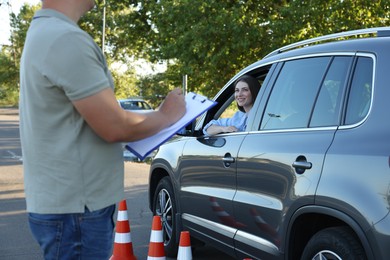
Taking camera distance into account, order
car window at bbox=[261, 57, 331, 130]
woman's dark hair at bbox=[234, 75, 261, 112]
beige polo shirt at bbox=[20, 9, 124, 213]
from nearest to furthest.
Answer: beige polo shirt at bbox=[20, 9, 124, 213] → car window at bbox=[261, 57, 331, 130] → woman's dark hair at bbox=[234, 75, 261, 112]

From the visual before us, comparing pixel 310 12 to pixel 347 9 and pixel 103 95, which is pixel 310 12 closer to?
pixel 347 9

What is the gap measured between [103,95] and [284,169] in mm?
2091

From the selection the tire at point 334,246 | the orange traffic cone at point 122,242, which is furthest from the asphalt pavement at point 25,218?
the tire at point 334,246

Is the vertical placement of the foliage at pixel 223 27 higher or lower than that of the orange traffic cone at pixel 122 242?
higher

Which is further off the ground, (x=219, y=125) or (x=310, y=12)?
(x=310, y=12)

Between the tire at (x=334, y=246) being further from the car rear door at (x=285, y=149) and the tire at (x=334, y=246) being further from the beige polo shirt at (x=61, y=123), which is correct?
the beige polo shirt at (x=61, y=123)

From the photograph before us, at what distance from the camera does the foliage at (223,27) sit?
17.5 metres

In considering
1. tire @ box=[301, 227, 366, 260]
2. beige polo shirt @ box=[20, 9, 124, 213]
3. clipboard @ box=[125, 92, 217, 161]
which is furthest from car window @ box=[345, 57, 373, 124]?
beige polo shirt @ box=[20, 9, 124, 213]

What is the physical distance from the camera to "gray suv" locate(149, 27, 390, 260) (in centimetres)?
340

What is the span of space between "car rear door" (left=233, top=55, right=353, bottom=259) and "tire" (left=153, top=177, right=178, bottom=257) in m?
1.45

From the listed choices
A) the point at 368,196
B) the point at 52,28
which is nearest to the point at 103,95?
the point at 52,28

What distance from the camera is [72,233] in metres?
2.26

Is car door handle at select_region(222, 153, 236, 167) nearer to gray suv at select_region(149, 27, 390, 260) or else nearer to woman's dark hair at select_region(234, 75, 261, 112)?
gray suv at select_region(149, 27, 390, 260)

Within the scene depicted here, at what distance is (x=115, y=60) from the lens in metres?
51.6
